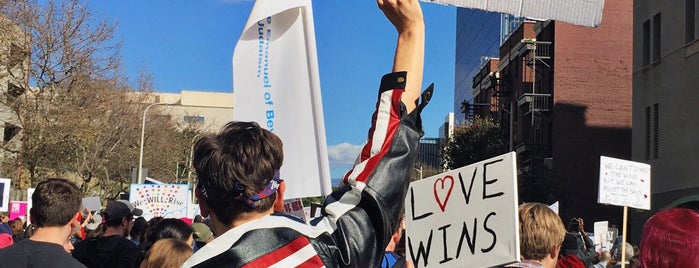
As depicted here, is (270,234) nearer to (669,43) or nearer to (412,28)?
(412,28)

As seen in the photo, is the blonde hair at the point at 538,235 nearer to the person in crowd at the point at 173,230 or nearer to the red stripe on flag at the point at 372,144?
the red stripe on flag at the point at 372,144

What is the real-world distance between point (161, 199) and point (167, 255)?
43.3 ft

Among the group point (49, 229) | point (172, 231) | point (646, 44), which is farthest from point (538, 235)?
point (646, 44)

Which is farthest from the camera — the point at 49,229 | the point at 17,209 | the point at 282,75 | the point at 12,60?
the point at 12,60

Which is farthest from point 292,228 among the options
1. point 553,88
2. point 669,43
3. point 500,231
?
point 553,88

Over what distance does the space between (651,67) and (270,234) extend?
3215cm

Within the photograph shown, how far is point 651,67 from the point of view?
31.5 metres

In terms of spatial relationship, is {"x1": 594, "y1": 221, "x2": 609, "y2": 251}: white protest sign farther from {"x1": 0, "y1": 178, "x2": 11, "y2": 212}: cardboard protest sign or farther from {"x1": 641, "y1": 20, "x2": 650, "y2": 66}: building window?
{"x1": 641, "y1": 20, "x2": 650, "y2": 66}: building window

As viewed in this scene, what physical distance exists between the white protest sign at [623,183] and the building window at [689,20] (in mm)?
20768

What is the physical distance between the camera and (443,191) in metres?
3.85

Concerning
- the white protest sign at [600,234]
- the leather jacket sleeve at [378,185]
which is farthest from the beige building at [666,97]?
the leather jacket sleeve at [378,185]

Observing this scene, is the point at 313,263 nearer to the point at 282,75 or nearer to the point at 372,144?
the point at 372,144

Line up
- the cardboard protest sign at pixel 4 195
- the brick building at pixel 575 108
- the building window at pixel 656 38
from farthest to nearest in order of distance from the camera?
the brick building at pixel 575 108
the building window at pixel 656 38
the cardboard protest sign at pixel 4 195

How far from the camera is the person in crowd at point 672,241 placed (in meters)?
2.69
